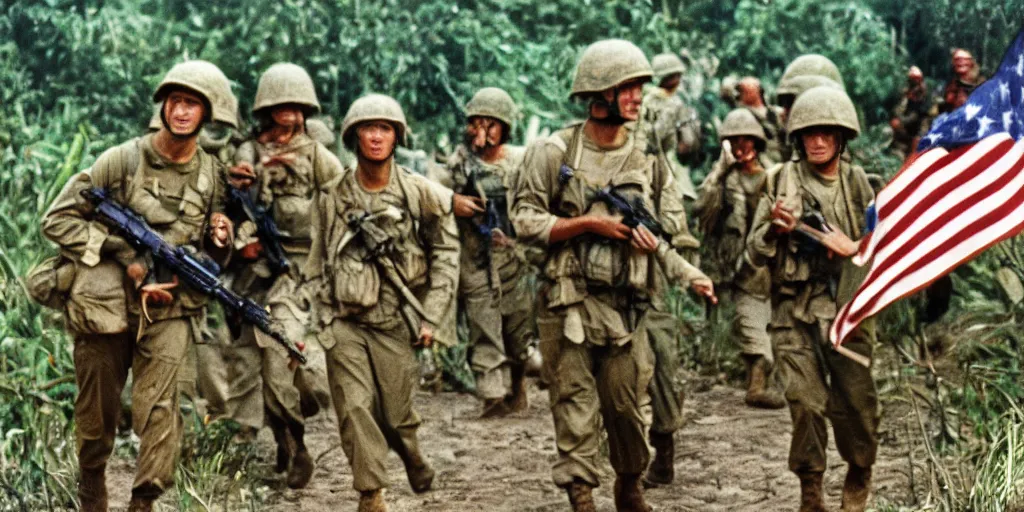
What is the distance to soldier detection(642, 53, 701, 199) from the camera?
13883 mm

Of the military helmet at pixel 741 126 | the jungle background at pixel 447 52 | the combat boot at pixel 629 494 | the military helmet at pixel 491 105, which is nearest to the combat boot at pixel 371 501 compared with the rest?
the combat boot at pixel 629 494

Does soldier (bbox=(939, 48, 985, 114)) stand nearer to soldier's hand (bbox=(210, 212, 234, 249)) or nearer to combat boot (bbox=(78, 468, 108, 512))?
soldier's hand (bbox=(210, 212, 234, 249))

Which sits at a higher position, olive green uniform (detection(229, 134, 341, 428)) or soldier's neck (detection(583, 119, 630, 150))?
soldier's neck (detection(583, 119, 630, 150))

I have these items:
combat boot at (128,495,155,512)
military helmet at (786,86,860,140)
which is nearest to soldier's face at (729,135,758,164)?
military helmet at (786,86,860,140)

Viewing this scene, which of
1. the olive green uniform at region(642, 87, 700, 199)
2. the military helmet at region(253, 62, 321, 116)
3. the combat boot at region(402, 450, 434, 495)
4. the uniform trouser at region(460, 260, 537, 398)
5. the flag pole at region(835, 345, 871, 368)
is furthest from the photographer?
the olive green uniform at region(642, 87, 700, 199)

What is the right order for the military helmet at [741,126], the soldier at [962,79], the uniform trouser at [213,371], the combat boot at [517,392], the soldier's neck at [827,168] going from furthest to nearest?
the soldier at [962,79] → the combat boot at [517,392] → the military helmet at [741,126] → the uniform trouser at [213,371] → the soldier's neck at [827,168]

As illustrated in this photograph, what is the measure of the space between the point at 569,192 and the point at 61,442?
298cm

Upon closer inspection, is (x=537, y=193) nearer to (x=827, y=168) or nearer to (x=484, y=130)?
(x=827, y=168)

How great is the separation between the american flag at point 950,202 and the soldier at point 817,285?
324 mm

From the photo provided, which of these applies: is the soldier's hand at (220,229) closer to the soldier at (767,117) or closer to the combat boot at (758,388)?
the combat boot at (758,388)

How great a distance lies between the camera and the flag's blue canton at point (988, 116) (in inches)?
335

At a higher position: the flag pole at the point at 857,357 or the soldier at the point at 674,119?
the soldier at the point at 674,119

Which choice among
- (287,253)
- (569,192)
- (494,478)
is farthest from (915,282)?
(287,253)

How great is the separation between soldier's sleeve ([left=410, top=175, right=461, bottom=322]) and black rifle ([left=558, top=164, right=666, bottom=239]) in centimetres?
64
